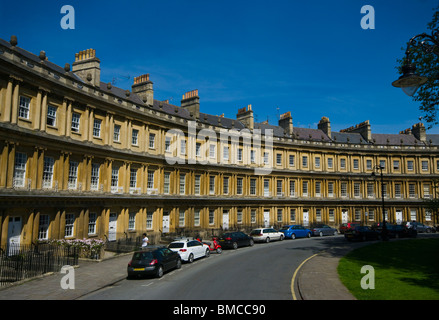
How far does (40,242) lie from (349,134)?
169 ft

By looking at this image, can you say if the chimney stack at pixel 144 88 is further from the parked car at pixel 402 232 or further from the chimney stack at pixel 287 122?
the parked car at pixel 402 232

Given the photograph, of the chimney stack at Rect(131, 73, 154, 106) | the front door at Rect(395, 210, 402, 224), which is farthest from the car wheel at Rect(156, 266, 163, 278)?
the front door at Rect(395, 210, 402, 224)

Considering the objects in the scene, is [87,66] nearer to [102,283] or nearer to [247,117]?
[102,283]

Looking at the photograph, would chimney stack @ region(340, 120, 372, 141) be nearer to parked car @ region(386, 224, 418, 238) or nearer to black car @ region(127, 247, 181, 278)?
parked car @ region(386, 224, 418, 238)

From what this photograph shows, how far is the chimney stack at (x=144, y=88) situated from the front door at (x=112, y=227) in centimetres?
1262

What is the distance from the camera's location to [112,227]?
32.1 metres

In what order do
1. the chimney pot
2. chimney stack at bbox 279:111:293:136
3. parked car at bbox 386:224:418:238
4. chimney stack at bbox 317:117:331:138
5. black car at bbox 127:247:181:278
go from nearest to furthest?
black car at bbox 127:247:181:278 → the chimney pot → parked car at bbox 386:224:418:238 → chimney stack at bbox 279:111:293:136 → chimney stack at bbox 317:117:331:138

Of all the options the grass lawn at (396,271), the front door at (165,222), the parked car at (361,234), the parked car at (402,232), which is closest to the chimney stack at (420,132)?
the parked car at (402,232)

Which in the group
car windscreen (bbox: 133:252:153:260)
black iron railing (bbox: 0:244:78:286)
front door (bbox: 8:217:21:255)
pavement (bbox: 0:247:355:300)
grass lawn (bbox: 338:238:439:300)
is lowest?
pavement (bbox: 0:247:355:300)

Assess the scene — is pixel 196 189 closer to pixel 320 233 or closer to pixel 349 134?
pixel 320 233

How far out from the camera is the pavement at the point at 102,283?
47.4 ft

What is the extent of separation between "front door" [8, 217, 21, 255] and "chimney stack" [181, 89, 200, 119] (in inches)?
963

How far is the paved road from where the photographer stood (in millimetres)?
14227

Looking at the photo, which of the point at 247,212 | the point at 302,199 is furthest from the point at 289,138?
the point at 247,212
